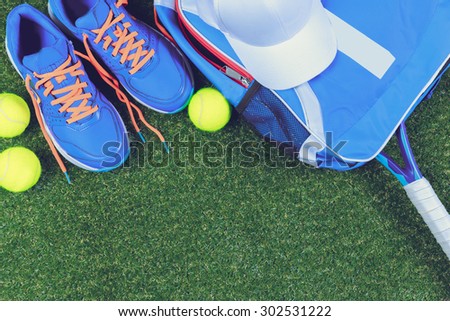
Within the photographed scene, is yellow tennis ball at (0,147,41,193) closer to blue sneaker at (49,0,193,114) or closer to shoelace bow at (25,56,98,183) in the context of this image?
shoelace bow at (25,56,98,183)

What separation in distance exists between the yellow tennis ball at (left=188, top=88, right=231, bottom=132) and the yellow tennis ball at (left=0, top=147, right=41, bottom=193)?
457 mm

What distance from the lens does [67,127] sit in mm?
1418

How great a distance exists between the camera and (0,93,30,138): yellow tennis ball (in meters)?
1.37

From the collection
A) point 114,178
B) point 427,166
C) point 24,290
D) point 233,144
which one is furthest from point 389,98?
point 24,290

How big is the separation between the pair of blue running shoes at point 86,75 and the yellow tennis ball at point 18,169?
0.08 meters

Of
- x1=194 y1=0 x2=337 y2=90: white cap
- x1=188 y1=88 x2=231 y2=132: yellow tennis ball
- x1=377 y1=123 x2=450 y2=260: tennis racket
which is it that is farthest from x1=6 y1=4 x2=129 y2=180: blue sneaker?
x1=377 y1=123 x2=450 y2=260: tennis racket

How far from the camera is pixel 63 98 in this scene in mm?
1400

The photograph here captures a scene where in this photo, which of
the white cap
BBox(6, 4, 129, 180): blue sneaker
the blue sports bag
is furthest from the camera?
BBox(6, 4, 129, 180): blue sneaker

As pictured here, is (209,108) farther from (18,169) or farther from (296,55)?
(18,169)

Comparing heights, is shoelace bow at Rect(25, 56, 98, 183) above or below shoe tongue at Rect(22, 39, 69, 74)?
below

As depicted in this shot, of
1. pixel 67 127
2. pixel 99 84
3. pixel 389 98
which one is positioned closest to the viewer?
pixel 389 98

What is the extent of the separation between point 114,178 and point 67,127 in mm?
196

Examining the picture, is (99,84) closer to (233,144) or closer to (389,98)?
(233,144)

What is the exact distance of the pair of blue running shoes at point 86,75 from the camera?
1379 mm
